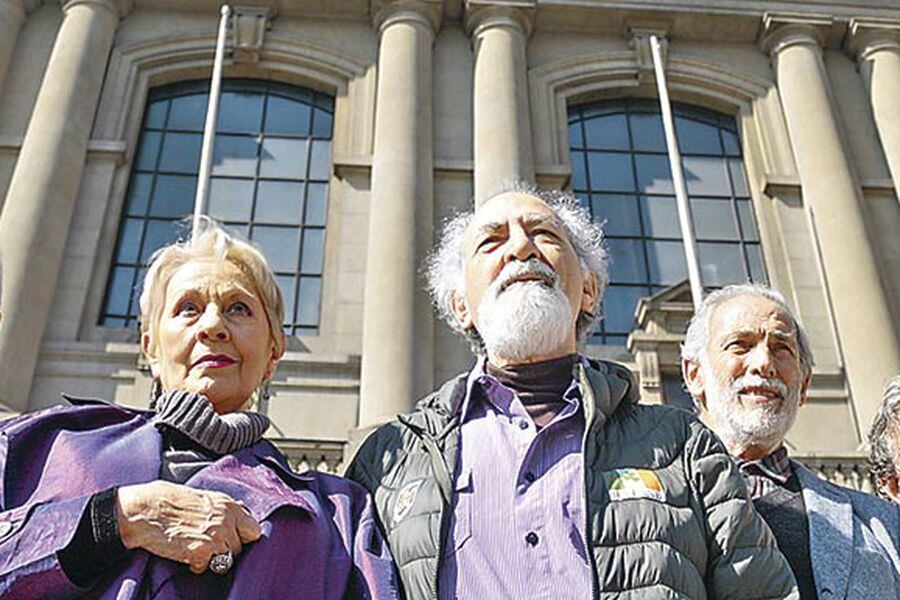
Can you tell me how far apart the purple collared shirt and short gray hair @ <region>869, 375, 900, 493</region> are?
1622 millimetres

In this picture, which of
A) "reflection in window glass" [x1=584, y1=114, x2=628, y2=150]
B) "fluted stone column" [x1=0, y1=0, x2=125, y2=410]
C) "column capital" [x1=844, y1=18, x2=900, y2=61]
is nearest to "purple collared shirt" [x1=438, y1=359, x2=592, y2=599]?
"fluted stone column" [x1=0, y1=0, x2=125, y2=410]

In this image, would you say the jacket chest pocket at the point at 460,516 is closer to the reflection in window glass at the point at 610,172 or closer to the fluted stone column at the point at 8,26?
the reflection in window glass at the point at 610,172

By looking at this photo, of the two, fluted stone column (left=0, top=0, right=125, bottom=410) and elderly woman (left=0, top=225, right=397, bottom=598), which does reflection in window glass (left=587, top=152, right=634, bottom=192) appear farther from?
elderly woman (left=0, top=225, right=397, bottom=598)

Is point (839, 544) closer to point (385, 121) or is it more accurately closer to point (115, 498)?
point (115, 498)

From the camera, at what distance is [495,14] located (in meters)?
14.7

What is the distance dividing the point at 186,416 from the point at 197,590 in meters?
0.49

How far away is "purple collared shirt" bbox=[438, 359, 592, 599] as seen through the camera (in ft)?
7.32

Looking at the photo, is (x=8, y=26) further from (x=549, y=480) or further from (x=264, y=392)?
(x=549, y=480)

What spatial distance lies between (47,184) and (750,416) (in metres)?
11.5

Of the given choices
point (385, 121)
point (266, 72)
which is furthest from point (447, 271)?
point (266, 72)

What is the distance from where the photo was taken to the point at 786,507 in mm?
2834

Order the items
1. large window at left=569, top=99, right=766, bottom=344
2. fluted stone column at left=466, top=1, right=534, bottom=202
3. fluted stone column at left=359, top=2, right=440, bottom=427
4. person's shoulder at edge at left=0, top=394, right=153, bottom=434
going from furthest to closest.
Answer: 1. large window at left=569, top=99, right=766, bottom=344
2. fluted stone column at left=466, top=1, right=534, bottom=202
3. fluted stone column at left=359, top=2, right=440, bottom=427
4. person's shoulder at edge at left=0, top=394, right=153, bottom=434

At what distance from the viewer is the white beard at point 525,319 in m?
2.66

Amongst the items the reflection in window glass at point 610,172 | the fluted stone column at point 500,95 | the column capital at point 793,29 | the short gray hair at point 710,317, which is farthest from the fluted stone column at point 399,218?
the short gray hair at point 710,317
